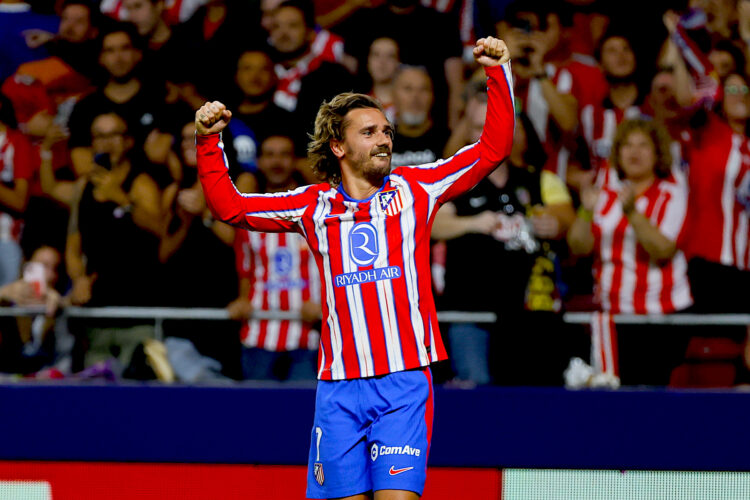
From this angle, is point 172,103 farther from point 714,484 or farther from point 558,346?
point 714,484

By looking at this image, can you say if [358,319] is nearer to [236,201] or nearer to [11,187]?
[236,201]

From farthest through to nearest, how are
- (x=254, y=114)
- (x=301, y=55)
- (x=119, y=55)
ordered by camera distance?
(x=301, y=55)
(x=119, y=55)
(x=254, y=114)

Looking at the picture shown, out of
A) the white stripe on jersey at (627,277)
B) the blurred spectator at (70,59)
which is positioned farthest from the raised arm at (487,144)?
the blurred spectator at (70,59)

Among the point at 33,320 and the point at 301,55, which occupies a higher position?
the point at 301,55

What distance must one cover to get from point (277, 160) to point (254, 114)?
54cm

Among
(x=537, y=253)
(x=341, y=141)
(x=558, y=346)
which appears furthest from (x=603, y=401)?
(x=341, y=141)

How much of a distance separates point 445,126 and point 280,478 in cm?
247

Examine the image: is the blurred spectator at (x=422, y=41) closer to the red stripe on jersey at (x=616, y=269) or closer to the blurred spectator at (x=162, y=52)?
the blurred spectator at (x=162, y=52)

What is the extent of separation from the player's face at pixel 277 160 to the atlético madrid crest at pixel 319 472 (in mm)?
2596

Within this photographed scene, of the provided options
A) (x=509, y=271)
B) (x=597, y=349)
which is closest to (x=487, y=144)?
(x=509, y=271)

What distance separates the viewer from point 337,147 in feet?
14.0

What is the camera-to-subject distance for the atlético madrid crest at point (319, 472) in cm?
405

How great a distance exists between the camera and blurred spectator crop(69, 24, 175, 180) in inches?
265

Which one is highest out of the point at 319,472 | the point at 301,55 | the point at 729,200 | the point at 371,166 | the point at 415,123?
the point at 301,55
